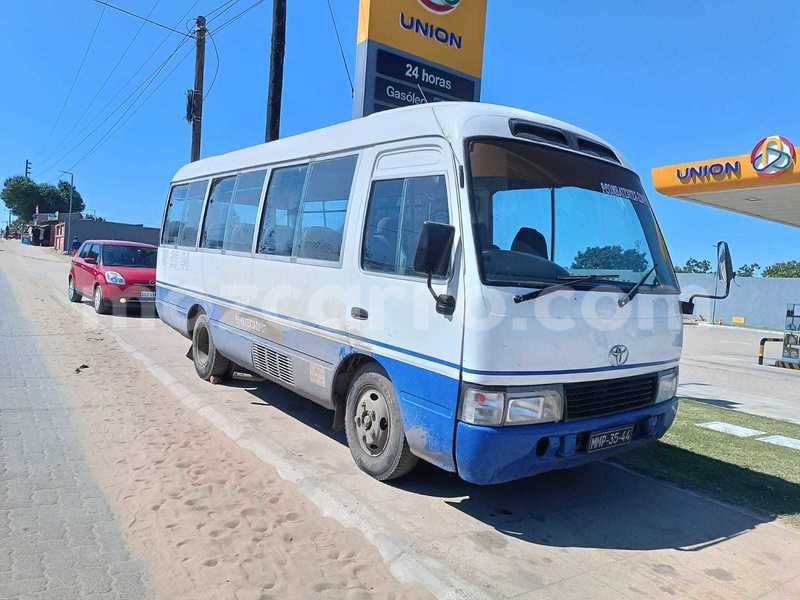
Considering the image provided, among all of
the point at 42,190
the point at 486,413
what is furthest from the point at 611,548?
the point at 42,190

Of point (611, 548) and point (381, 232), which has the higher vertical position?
point (381, 232)

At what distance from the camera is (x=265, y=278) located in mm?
6000

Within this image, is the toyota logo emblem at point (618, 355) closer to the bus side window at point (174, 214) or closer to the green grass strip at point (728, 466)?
the green grass strip at point (728, 466)

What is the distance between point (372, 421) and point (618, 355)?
6.03ft

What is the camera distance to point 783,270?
73.4m

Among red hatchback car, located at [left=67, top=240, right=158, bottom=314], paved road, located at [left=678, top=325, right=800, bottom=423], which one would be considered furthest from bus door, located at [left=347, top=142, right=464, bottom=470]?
red hatchback car, located at [left=67, top=240, right=158, bottom=314]

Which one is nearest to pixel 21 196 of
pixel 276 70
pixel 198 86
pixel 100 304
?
pixel 198 86

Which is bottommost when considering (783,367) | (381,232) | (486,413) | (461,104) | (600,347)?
(783,367)

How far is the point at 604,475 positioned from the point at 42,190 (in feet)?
336

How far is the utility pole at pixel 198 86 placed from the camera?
60.4ft

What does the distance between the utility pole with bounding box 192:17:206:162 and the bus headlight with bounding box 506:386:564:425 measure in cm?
1727

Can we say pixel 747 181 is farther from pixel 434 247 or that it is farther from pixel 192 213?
pixel 434 247

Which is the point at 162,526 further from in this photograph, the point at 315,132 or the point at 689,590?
the point at 315,132

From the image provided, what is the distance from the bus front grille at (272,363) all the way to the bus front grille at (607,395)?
2.68m
